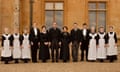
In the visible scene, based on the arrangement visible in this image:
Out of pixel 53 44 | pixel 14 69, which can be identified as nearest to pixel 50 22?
pixel 53 44

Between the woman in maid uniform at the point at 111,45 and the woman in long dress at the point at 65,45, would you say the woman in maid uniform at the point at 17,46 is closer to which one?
the woman in long dress at the point at 65,45

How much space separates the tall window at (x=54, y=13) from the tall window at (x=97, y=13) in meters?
1.77

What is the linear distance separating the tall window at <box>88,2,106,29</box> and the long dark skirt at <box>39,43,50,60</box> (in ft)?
28.6

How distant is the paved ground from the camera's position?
2598 centimetres

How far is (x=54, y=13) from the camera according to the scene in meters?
38.3

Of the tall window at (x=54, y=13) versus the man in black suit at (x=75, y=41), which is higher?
the tall window at (x=54, y=13)

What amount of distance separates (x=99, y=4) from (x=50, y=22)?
→ 3.18 m

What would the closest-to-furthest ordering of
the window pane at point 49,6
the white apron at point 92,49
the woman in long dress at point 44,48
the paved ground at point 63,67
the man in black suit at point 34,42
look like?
1. the paved ground at point 63,67
2. the man in black suit at point 34,42
3. the woman in long dress at point 44,48
4. the white apron at point 92,49
5. the window pane at point 49,6

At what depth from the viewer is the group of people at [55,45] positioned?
30.0 meters

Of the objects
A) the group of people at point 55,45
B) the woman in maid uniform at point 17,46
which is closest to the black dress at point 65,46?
the group of people at point 55,45

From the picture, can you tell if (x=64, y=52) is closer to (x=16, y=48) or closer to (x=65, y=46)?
(x=65, y=46)

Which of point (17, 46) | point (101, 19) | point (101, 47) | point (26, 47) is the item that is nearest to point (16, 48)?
point (17, 46)

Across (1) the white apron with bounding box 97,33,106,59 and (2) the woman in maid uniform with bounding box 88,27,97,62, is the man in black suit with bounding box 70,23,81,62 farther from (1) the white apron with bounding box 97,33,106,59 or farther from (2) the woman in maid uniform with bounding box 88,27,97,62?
(1) the white apron with bounding box 97,33,106,59

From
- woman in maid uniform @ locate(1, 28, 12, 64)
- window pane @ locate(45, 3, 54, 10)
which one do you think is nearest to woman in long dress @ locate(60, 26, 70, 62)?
woman in maid uniform @ locate(1, 28, 12, 64)
